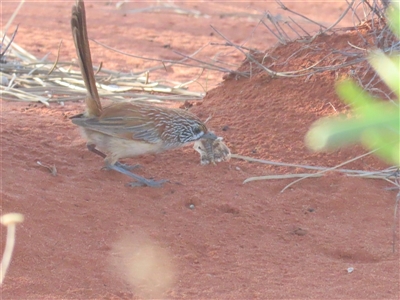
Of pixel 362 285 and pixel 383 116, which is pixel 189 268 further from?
pixel 383 116

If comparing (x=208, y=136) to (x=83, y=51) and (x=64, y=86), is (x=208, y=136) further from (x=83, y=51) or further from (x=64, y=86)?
(x=64, y=86)

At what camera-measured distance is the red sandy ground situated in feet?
11.3

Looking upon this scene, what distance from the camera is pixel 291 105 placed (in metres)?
5.82

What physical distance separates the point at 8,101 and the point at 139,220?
3.04 m

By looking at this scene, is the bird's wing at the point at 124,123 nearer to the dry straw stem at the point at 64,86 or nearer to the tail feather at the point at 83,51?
the tail feather at the point at 83,51

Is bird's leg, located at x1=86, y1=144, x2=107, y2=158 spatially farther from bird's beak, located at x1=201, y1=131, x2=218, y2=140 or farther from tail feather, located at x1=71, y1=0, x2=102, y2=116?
bird's beak, located at x1=201, y1=131, x2=218, y2=140

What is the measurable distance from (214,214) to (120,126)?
3.24 feet

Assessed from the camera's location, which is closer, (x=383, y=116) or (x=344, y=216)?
(x=383, y=116)

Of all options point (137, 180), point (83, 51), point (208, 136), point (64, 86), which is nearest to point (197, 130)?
point (208, 136)

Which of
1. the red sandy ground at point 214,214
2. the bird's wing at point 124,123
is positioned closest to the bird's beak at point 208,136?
the red sandy ground at point 214,214

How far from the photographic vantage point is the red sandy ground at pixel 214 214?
3.43m

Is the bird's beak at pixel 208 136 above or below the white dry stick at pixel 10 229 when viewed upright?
below

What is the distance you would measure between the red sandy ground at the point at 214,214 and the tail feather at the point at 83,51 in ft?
1.81

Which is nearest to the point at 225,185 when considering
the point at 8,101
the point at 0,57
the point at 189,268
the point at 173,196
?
the point at 173,196
